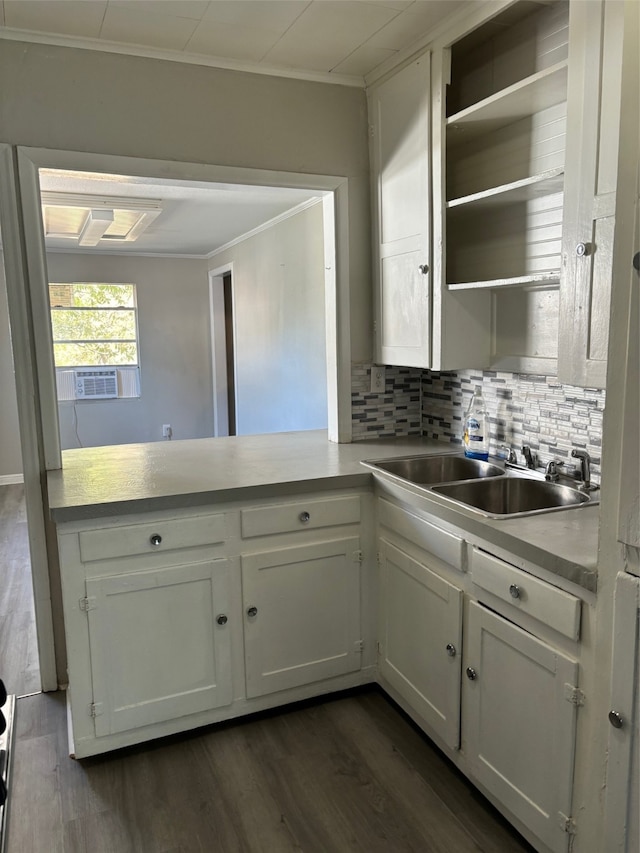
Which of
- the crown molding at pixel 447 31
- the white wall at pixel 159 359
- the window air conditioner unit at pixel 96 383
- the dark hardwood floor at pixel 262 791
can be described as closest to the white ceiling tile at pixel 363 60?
the crown molding at pixel 447 31

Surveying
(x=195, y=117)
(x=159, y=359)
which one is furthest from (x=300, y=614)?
(x=159, y=359)

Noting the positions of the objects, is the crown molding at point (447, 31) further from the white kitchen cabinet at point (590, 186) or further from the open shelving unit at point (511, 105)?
the white kitchen cabinet at point (590, 186)

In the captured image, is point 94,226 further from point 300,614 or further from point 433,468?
point 300,614

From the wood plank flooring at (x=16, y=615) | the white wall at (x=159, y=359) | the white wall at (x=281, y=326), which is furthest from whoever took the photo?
the white wall at (x=159, y=359)

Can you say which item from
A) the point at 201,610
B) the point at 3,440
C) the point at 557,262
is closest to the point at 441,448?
the point at 557,262

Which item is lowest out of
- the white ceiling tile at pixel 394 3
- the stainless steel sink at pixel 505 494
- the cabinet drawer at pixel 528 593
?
the cabinet drawer at pixel 528 593

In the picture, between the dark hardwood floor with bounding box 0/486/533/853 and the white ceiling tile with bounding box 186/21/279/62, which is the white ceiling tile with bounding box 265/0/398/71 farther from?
the dark hardwood floor with bounding box 0/486/533/853

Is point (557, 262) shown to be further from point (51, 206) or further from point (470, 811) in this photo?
point (51, 206)

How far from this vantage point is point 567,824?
1.50 m

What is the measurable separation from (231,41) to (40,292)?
111cm

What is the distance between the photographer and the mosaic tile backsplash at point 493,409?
2084mm

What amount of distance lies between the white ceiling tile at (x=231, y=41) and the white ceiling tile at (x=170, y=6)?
8 cm

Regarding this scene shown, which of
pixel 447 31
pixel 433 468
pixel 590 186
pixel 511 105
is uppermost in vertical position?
pixel 447 31

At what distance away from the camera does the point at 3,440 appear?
241 inches
